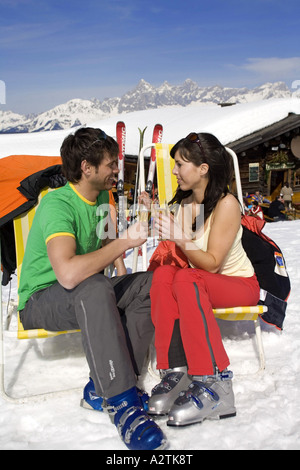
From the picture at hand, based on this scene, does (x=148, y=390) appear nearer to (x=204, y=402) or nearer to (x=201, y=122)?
(x=204, y=402)

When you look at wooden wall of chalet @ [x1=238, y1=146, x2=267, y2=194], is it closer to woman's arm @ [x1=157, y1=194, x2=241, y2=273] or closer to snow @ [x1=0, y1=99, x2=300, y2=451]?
snow @ [x1=0, y1=99, x2=300, y2=451]

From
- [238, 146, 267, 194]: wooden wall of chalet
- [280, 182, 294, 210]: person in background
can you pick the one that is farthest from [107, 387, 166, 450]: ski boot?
[238, 146, 267, 194]: wooden wall of chalet

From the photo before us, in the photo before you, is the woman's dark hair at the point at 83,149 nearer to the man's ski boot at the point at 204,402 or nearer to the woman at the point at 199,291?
the woman at the point at 199,291

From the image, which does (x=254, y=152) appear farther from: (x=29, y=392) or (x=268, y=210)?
(x=29, y=392)

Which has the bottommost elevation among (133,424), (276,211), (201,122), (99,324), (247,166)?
(276,211)

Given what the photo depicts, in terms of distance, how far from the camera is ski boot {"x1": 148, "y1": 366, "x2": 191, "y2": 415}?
2.02 metres

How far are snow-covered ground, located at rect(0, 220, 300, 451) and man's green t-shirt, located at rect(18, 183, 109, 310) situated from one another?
21.0 inches

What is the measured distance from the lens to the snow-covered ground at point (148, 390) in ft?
6.22

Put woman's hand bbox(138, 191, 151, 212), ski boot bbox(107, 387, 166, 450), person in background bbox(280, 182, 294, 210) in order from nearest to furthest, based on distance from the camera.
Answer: ski boot bbox(107, 387, 166, 450)
woman's hand bbox(138, 191, 151, 212)
person in background bbox(280, 182, 294, 210)

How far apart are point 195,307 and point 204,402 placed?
441mm

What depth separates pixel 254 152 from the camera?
677 inches

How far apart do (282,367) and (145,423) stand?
42.9 inches

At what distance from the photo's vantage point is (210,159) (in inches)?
94.8

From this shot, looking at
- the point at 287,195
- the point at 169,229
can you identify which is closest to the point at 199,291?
the point at 169,229
